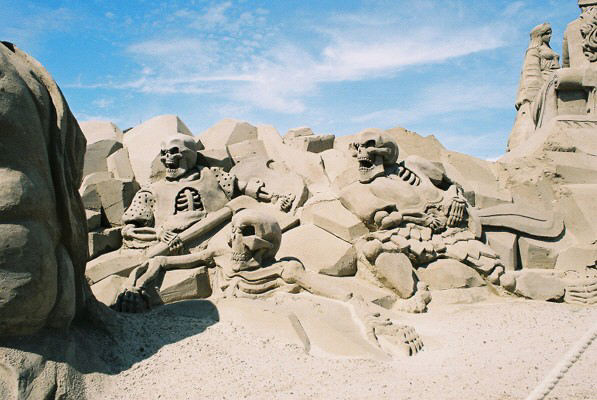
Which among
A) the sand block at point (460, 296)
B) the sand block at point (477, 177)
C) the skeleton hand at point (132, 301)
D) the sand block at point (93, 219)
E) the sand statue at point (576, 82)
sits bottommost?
the sand block at point (460, 296)

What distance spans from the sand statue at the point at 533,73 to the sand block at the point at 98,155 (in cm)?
664

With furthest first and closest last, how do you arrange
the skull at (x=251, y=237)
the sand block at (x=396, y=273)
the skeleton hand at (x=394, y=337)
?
the sand block at (x=396, y=273)
the skull at (x=251, y=237)
the skeleton hand at (x=394, y=337)

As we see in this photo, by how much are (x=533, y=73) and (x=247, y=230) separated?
29.3ft

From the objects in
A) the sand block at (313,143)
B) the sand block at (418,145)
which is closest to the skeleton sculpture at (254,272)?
the sand block at (313,143)

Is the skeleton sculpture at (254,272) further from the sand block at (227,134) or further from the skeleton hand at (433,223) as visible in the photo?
the sand block at (227,134)

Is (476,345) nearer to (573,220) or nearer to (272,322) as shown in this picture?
(272,322)

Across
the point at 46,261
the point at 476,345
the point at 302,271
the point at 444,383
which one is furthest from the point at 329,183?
the point at 46,261

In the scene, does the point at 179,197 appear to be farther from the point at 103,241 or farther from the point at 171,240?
the point at 103,241

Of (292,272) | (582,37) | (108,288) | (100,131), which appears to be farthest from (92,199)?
(582,37)

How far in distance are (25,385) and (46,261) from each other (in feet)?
1.67

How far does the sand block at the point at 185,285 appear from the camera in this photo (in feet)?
15.7

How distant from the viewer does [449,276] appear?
221 inches

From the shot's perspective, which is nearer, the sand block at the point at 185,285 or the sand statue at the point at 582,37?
the sand block at the point at 185,285

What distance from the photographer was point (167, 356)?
294 centimetres
